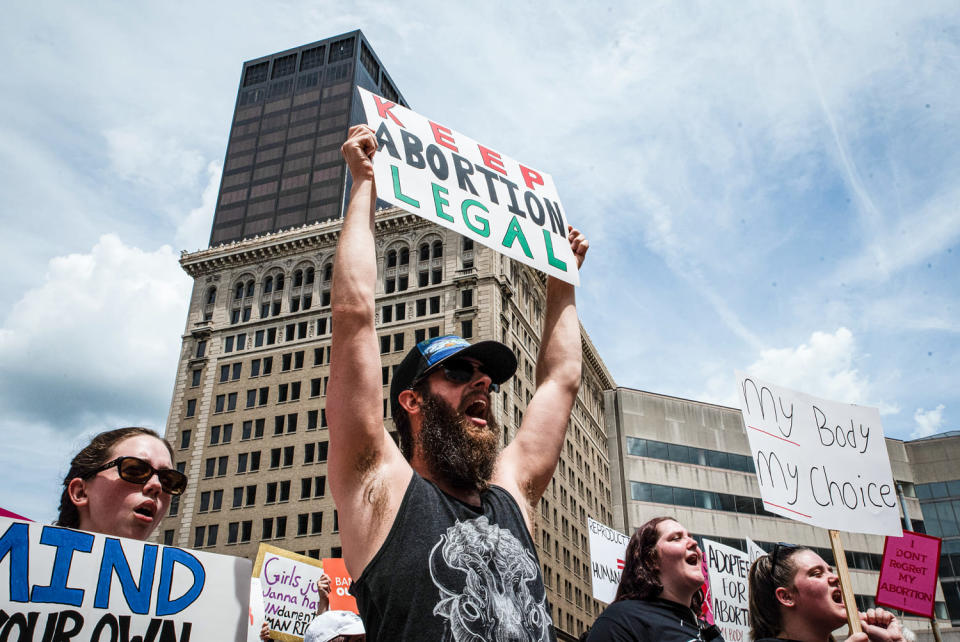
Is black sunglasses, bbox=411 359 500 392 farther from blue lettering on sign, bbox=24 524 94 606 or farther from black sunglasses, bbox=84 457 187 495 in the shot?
blue lettering on sign, bbox=24 524 94 606

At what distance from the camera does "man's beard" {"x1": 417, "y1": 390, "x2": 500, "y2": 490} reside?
2.33m

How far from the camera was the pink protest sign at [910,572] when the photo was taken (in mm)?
7109

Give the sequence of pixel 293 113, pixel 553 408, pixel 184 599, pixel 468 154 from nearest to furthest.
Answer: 1. pixel 184 599
2. pixel 553 408
3. pixel 468 154
4. pixel 293 113

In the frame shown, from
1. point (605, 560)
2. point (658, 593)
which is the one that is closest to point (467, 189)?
point (658, 593)

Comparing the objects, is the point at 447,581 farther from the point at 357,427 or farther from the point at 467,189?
the point at 467,189

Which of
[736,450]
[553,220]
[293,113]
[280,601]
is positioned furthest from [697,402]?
[293,113]

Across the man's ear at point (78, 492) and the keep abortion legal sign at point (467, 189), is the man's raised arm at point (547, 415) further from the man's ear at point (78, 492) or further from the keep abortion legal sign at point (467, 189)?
the man's ear at point (78, 492)

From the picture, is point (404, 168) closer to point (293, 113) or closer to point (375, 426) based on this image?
point (375, 426)

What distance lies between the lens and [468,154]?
3.61 metres

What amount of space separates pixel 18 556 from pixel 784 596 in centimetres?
364

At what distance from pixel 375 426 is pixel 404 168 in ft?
4.66

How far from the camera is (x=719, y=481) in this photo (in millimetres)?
54312

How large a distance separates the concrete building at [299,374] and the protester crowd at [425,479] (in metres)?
47.5

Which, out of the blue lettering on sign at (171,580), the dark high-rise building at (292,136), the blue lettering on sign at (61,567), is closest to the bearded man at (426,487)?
the blue lettering on sign at (171,580)
